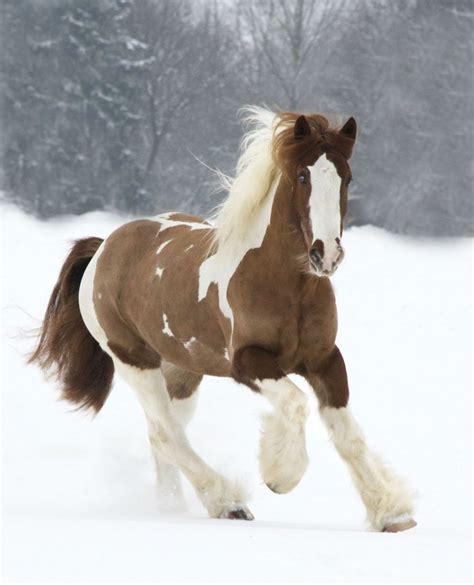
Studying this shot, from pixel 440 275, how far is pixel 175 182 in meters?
6.60

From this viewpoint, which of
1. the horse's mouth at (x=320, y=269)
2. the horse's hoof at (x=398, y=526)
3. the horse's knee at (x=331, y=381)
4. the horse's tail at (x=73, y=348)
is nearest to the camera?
the horse's mouth at (x=320, y=269)

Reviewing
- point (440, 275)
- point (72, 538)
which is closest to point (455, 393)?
point (440, 275)

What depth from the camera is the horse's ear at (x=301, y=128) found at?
15.6 feet

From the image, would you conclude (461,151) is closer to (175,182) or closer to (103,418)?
(175,182)

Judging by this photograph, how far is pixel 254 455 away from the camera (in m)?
7.91

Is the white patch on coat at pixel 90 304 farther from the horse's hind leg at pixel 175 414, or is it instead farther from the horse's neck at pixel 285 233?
the horse's neck at pixel 285 233

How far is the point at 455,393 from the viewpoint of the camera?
32.6ft

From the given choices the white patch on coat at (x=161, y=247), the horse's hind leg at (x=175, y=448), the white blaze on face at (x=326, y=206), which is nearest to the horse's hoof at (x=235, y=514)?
the horse's hind leg at (x=175, y=448)

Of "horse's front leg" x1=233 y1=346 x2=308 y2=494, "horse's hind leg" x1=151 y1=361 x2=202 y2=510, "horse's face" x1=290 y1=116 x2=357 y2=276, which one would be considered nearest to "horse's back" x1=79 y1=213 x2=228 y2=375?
"horse's hind leg" x1=151 y1=361 x2=202 y2=510

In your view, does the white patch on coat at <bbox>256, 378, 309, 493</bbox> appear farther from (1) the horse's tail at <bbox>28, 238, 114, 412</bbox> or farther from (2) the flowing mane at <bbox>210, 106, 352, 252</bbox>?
(1) the horse's tail at <bbox>28, 238, 114, 412</bbox>

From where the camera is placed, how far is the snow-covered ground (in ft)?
11.7

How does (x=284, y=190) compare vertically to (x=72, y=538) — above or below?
above

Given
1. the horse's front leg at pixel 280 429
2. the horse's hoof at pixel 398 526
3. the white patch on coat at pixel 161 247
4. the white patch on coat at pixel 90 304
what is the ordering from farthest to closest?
the white patch on coat at pixel 90 304 → the white patch on coat at pixel 161 247 → the horse's hoof at pixel 398 526 → the horse's front leg at pixel 280 429

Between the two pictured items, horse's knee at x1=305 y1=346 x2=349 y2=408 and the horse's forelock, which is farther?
horse's knee at x1=305 y1=346 x2=349 y2=408
